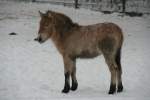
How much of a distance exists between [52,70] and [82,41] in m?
2.28

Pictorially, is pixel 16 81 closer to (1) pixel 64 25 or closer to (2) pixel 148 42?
(1) pixel 64 25

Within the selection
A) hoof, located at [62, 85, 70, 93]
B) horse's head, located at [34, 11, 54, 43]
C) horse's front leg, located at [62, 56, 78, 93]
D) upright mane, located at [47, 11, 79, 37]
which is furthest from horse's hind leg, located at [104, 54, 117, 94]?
horse's head, located at [34, 11, 54, 43]

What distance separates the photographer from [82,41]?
8.12 m

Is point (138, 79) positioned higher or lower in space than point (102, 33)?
lower

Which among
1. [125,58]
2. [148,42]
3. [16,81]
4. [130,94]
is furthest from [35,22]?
[130,94]

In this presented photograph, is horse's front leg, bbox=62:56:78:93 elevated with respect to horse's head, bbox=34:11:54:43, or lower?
lower

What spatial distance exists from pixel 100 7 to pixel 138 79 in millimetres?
16666

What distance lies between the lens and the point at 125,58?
11.9 metres

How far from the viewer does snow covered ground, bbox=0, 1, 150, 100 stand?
8.04 m

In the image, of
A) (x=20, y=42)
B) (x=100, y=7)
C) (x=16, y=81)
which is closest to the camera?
(x=16, y=81)

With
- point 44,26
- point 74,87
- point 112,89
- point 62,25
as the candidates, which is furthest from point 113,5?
point 112,89

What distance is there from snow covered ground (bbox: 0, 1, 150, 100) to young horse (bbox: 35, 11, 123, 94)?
419 millimetres

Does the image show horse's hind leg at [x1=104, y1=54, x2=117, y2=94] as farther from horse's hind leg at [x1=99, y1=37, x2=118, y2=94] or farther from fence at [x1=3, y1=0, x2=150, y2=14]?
fence at [x1=3, y1=0, x2=150, y2=14]

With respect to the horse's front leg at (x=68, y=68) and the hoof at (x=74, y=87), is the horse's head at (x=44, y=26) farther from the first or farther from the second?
the hoof at (x=74, y=87)
